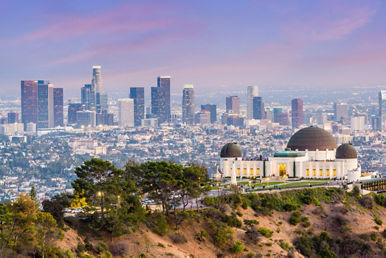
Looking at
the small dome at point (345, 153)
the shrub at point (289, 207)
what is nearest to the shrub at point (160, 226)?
the shrub at point (289, 207)

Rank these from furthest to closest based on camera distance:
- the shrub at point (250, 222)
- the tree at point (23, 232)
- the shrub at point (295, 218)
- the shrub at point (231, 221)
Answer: the shrub at point (295, 218) → the shrub at point (250, 222) → the shrub at point (231, 221) → the tree at point (23, 232)

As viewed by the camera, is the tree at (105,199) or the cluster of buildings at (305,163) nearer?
the tree at (105,199)

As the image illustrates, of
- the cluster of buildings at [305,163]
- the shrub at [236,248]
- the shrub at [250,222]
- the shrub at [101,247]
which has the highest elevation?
the cluster of buildings at [305,163]

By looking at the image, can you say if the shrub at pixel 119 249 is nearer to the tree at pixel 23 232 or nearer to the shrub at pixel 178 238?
the shrub at pixel 178 238

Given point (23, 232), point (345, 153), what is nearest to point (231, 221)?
point (23, 232)

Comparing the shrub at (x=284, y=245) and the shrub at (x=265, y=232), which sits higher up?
the shrub at (x=265, y=232)

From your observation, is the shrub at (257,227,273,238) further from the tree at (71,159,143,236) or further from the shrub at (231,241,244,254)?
the tree at (71,159,143,236)

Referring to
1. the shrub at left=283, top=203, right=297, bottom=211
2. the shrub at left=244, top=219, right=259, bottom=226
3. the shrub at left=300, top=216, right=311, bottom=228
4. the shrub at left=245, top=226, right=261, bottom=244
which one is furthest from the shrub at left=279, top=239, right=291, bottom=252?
the shrub at left=283, top=203, right=297, bottom=211
